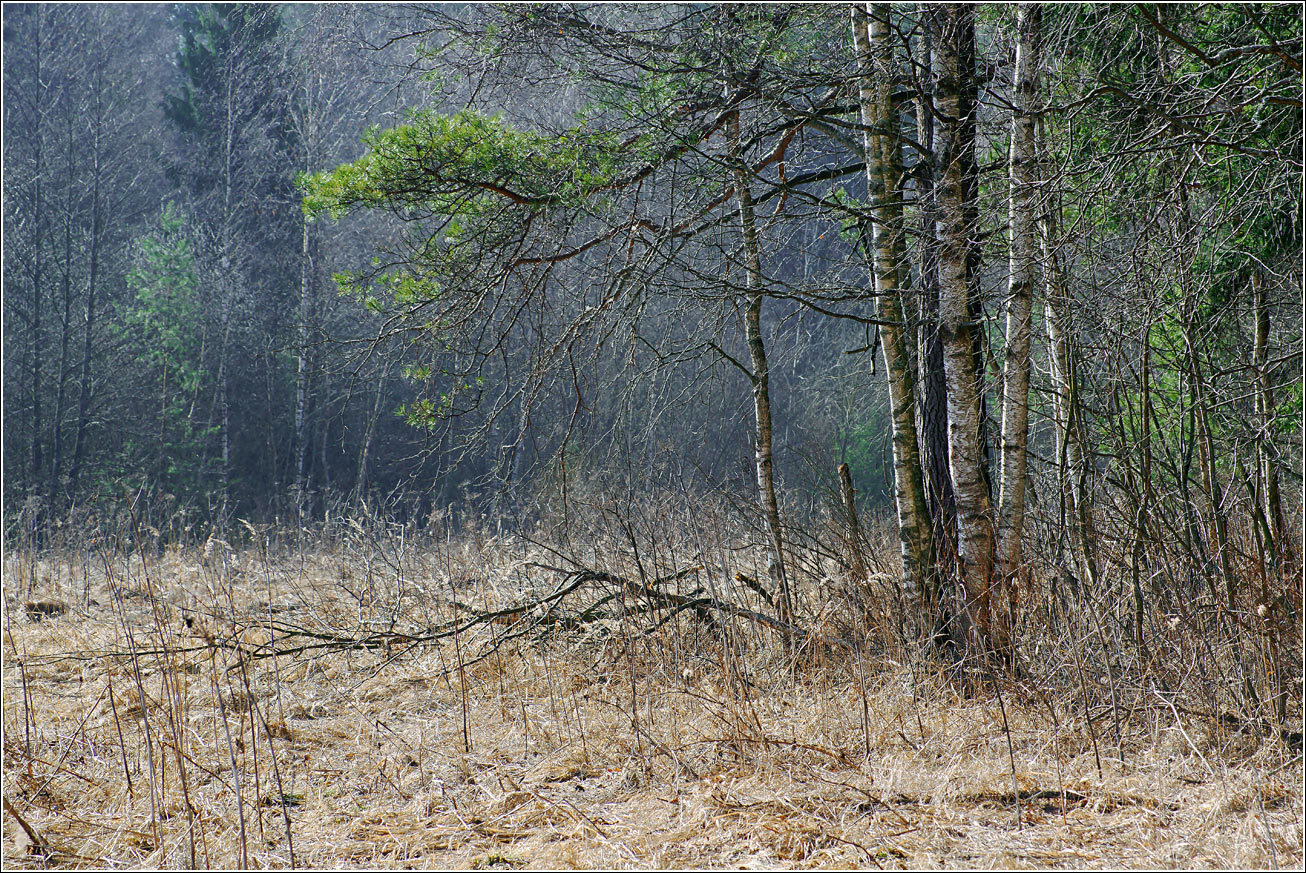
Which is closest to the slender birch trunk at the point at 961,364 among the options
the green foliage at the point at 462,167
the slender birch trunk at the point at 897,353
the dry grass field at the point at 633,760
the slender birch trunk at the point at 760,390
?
the slender birch trunk at the point at 897,353

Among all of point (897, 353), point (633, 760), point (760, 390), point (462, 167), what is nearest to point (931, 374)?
point (897, 353)

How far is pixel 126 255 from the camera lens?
17.0m

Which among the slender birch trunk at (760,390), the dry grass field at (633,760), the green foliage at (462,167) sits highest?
the green foliage at (462,167)

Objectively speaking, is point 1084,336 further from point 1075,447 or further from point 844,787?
point 844,787

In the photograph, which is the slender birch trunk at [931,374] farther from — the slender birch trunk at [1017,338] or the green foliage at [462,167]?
the green foliage at [462,167]

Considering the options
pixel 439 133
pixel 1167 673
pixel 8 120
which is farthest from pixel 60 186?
pixel 1167 673

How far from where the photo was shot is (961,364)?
13.7 ft

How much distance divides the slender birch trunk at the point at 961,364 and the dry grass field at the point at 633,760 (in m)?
0.46

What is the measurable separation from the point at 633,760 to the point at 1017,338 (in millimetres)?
2520

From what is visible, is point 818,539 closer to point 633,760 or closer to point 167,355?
point 633,760

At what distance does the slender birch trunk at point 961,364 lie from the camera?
162 inches

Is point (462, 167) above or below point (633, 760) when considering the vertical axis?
above

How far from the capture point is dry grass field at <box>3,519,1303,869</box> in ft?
8.70

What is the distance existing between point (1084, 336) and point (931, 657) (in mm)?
1736
